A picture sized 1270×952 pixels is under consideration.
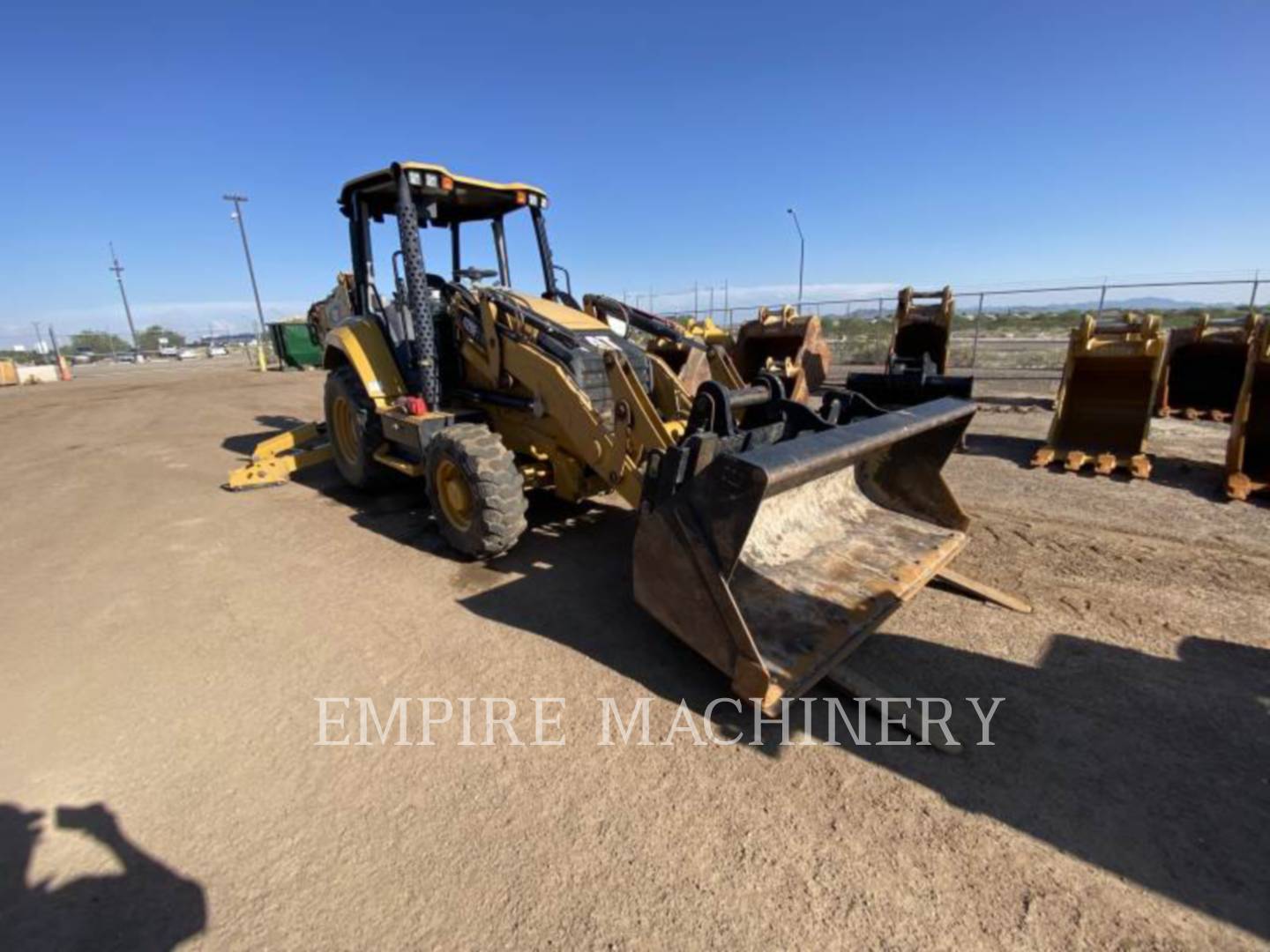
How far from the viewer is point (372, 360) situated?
5.91 m

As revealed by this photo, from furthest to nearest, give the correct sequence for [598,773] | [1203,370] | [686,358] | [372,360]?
[1203,370], [686,358], [372,360], [598,773]

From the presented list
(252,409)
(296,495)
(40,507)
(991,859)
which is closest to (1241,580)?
(991,859)

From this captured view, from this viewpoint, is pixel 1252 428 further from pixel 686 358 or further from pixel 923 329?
pixel 686 358

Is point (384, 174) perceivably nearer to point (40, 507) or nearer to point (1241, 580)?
point (40, 507)

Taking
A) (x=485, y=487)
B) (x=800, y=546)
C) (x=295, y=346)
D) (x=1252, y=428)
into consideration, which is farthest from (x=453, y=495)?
(x=295, y=346)

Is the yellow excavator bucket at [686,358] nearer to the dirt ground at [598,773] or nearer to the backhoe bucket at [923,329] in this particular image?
the dirt ground at [598,773]

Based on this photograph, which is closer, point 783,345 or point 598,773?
point 598,773

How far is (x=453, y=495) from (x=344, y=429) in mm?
2738

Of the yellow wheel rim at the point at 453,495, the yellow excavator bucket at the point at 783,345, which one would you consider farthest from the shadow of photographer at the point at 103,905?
the yellow excavator bucket at the point at 783,345

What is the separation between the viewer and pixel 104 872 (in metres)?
2.20

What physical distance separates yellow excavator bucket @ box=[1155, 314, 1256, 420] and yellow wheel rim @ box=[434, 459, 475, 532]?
10475 millimetres

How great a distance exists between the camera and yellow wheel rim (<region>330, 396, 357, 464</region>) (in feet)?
21.4

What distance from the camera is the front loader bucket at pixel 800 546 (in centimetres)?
283

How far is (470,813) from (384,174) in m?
4.96
